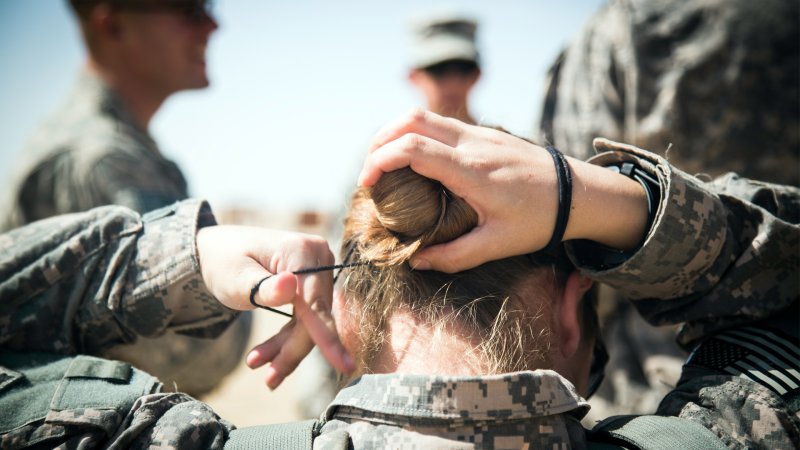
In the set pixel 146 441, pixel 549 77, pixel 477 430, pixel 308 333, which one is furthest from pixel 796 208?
pixel 549 77

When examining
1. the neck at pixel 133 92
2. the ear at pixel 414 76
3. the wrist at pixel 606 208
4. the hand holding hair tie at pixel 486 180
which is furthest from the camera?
the ear at pixel 414 76

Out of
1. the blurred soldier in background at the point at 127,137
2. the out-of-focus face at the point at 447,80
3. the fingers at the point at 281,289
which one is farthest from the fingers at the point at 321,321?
the out-of-focus face at the point at 447,80

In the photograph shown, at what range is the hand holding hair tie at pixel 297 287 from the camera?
150 centimetres

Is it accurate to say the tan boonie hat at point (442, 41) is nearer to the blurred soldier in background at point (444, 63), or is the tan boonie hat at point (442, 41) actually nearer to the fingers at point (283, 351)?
the blurred soldier in background at point (444, 63)

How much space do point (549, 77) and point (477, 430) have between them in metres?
3.06

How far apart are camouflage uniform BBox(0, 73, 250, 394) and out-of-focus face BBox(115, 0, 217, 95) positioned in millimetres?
427

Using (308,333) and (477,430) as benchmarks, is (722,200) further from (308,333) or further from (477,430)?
(308,333)

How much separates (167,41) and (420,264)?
3446 mm

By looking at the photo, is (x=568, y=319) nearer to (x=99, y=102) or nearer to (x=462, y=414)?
(x=462, y=414)

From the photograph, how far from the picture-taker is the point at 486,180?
136cm

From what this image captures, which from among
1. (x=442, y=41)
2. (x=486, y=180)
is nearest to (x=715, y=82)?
(x=486, y=180)

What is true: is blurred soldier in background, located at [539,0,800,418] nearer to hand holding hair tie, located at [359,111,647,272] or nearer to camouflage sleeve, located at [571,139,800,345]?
camouflage sleeve, located at [571,139,800,345]

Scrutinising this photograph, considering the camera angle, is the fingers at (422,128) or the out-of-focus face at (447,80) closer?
the fingers at (422,128)

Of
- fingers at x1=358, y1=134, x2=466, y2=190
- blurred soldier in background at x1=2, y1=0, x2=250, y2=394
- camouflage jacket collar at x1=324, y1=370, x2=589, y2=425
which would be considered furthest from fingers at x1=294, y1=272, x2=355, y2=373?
blurred soldier in background at x1=2, y1=0, x2=250, y2=394
